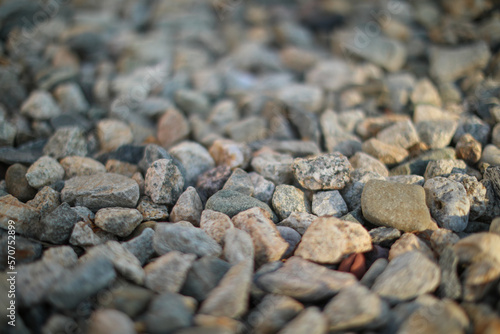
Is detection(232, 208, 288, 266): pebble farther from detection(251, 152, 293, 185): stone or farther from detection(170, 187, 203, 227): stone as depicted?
detection(251, 152, 293, 185): stone

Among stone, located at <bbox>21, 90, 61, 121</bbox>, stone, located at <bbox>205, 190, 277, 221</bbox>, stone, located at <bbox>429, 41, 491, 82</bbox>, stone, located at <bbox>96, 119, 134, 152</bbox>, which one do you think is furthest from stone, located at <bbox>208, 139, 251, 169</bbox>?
stone, located at <bbox>429, 41, 491, 82</bbox>

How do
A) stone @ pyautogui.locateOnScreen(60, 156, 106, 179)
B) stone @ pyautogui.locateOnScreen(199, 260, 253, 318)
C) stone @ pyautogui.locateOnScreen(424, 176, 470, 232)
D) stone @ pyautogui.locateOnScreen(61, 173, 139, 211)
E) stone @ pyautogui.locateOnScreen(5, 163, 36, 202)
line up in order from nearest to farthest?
stone @ pyautogui.locateOnScreen(199, 260, 253, 318) → stone @ pyautogui.locateOnScreen(424, 176, 470, 232) → stone @ pyautogui.locateOnScreen(61, 173, 139, 211) → stone @ pyautogui.locateOnScreen(5, 163, 36, 202) → stone @ pyautogui.locateOnScreen(60, 156, 106, 179)

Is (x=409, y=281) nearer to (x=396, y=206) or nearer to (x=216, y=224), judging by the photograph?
(x=396, y=206)

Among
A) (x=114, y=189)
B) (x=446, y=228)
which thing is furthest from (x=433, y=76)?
(x=114, y=189)

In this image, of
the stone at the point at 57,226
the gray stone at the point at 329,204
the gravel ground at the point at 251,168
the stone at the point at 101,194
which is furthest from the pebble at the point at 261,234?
the stone at the point at 57,226

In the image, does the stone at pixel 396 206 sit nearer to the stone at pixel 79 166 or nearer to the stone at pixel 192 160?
the stone at pixel 192 160

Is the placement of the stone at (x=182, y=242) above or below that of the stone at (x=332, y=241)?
above
